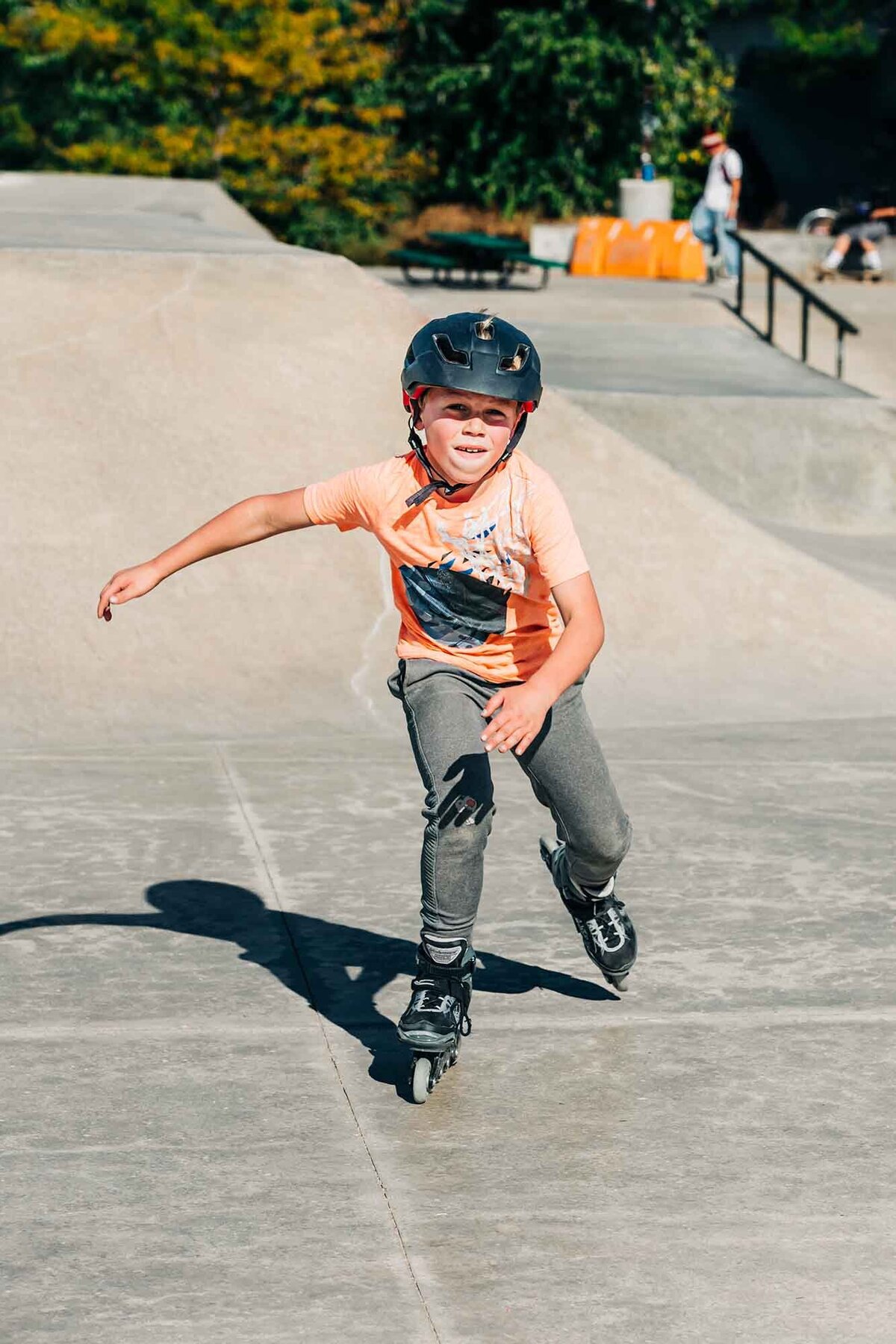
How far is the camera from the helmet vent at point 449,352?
3984 millimetres

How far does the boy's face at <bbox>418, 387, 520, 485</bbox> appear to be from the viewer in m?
4.04

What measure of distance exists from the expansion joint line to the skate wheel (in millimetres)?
143

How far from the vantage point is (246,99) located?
2864 cm

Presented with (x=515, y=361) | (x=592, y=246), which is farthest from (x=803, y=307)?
(x=515, y=361)

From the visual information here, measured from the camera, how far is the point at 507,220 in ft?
96.0

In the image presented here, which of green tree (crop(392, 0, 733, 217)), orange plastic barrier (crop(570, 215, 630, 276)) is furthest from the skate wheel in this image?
green tree (crop(392, 0, 733, 217))

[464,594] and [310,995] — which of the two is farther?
[310,995]

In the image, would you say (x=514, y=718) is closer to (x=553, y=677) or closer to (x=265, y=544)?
(x=553, y=677)

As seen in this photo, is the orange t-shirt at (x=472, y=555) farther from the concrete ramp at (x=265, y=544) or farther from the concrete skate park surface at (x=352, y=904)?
the concrete ramp at (x=265, y=544)

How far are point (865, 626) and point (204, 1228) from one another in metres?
6.08

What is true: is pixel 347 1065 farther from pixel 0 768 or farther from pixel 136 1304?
pixel 0 768

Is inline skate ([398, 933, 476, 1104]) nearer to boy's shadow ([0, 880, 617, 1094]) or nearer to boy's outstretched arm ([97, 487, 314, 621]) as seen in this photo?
boy's shadow ([0, 880, 617, 1094])

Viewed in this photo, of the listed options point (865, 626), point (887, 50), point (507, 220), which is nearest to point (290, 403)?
point (865, 626)

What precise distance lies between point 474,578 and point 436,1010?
3.22ft
